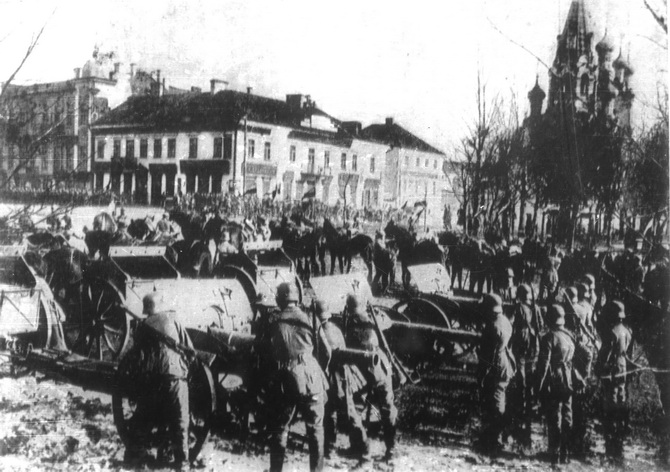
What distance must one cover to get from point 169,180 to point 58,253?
917 mm

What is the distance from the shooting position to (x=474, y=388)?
147 inches

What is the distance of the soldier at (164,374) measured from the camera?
137 inches

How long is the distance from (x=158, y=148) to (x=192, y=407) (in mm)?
1749

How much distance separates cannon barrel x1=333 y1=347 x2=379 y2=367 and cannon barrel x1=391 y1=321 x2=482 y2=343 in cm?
31

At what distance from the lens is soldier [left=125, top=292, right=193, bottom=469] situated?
349cm

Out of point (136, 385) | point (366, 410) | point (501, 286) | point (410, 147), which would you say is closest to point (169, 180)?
point (136, 385)

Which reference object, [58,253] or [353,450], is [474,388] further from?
[58,253]

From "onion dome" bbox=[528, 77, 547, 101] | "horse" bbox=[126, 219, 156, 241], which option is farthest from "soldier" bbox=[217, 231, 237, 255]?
"onion dome" bbox=[528, 77, 547, 101]

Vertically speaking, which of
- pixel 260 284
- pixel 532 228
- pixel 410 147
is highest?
pixel 410 147

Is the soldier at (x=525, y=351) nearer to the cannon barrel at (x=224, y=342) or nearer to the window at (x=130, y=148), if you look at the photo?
the cannon barrel at (x=224, y=342)

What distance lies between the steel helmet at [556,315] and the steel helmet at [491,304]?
1.15 ft

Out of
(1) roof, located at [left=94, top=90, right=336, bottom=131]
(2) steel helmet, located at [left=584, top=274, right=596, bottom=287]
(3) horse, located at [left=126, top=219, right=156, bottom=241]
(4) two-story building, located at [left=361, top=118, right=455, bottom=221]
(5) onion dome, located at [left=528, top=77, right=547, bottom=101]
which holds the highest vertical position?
(5) onion dome, located at [left=528, top=77, right=547, bottom=101]

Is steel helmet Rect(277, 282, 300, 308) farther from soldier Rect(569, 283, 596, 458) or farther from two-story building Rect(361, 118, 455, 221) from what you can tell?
soldier Rect(569, 283, 596, 458)

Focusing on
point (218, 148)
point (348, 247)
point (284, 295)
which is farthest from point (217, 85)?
point (284, 295)
